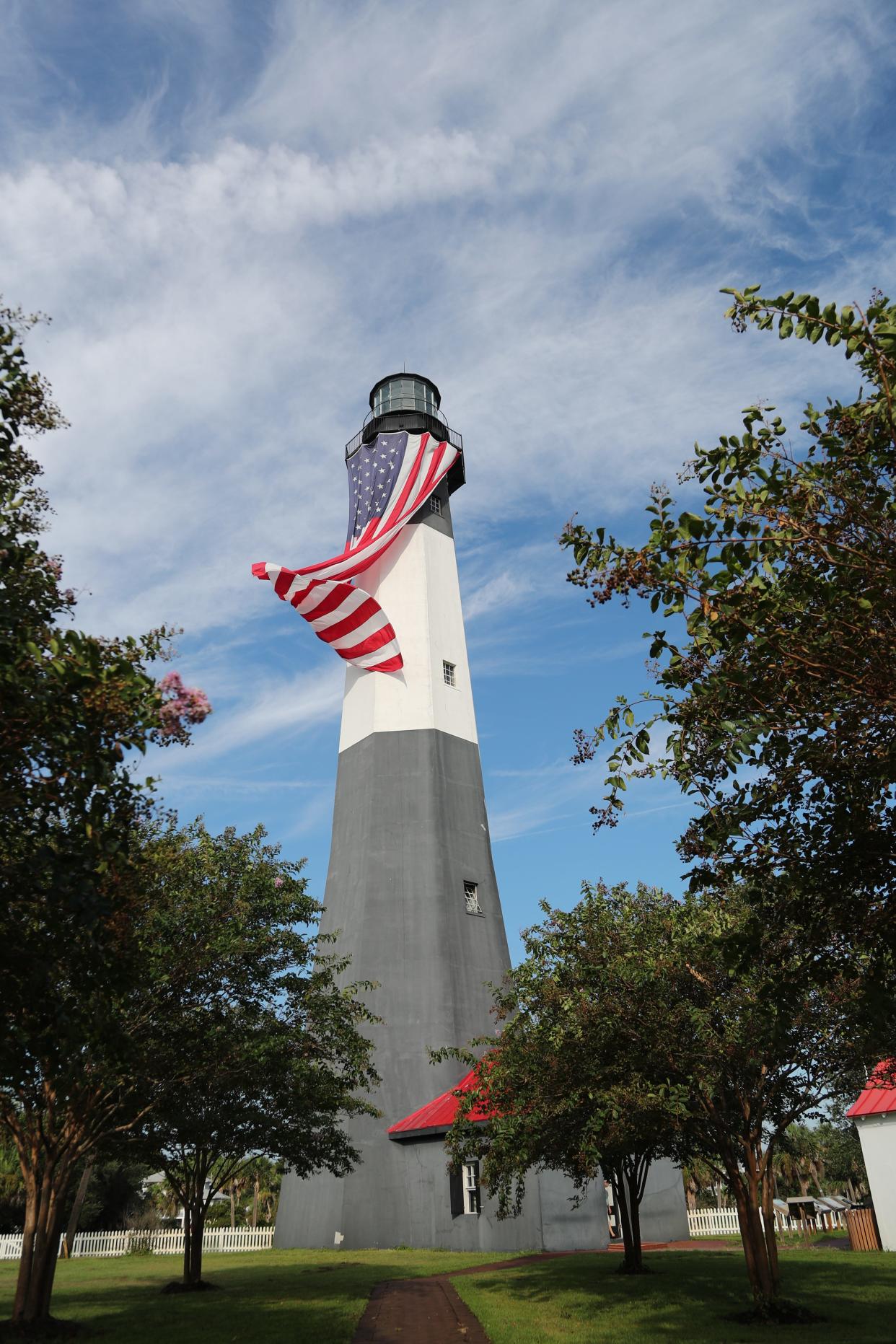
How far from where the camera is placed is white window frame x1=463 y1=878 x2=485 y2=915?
3240 cm

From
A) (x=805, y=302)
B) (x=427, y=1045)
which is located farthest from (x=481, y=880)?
(x=805, y=302)

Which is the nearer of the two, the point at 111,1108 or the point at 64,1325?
the point at 64,1325

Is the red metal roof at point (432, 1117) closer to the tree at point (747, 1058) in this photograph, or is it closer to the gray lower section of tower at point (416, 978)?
the gray lower section of tower at point (416, 978)

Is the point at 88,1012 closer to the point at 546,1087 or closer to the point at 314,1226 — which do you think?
the point at 546,1087

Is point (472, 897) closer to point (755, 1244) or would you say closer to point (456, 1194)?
point (456, 1194)

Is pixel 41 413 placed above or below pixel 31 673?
above

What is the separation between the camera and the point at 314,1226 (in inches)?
1126

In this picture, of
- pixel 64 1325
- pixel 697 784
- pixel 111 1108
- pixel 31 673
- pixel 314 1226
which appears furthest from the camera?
pixel 314 1226

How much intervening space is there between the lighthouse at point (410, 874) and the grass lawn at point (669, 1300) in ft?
15.4

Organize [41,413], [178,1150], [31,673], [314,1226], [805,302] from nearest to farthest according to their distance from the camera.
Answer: [805,302]
[31,673]
[41,413]
[178,1150]
[314,1226]

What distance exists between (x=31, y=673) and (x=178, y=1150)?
1722 cm

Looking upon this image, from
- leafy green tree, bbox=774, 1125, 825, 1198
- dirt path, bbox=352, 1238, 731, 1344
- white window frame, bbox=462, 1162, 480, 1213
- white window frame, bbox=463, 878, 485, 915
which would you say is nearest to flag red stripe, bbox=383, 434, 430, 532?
white window frame, bbox=463, 878, 485, 915

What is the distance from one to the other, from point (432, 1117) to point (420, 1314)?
42.5 ft

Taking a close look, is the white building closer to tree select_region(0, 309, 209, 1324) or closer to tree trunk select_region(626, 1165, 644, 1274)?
tree trunk select_region(626, 1165, 644, 1274)
